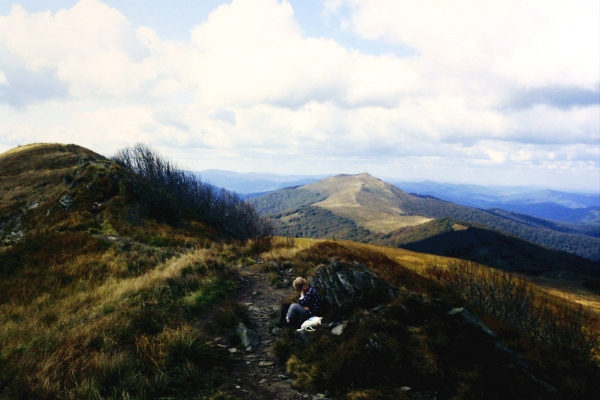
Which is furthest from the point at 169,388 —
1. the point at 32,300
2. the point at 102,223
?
the point at 102,223

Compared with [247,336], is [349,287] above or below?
above

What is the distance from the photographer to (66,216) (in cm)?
3027

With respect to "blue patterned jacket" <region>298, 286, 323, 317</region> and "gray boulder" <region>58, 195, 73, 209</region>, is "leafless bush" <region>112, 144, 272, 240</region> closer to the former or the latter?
"gray boulder" <region>58, 195, 73, 209</region>

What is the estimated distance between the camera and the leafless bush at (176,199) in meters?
38.8

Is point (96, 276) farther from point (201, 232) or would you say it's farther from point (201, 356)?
point (201, 232)

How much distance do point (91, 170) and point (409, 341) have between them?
43.9 metres

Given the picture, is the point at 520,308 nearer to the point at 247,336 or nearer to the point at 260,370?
the point at 247,336

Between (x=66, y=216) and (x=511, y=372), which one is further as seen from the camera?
(x=66, y=216)

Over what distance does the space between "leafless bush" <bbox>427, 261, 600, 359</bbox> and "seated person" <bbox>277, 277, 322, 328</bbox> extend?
23.6 ft

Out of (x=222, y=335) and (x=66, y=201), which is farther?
(x=66, y=201)

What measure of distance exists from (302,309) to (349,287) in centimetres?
197

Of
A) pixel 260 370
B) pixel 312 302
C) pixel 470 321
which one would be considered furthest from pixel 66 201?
pixel 470 321

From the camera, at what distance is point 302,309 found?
10.4 meters

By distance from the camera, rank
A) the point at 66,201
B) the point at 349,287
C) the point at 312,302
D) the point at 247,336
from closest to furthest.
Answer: the point at 247,336 < the point at 312,302 < the point at 349,287 < the point at 66,201
